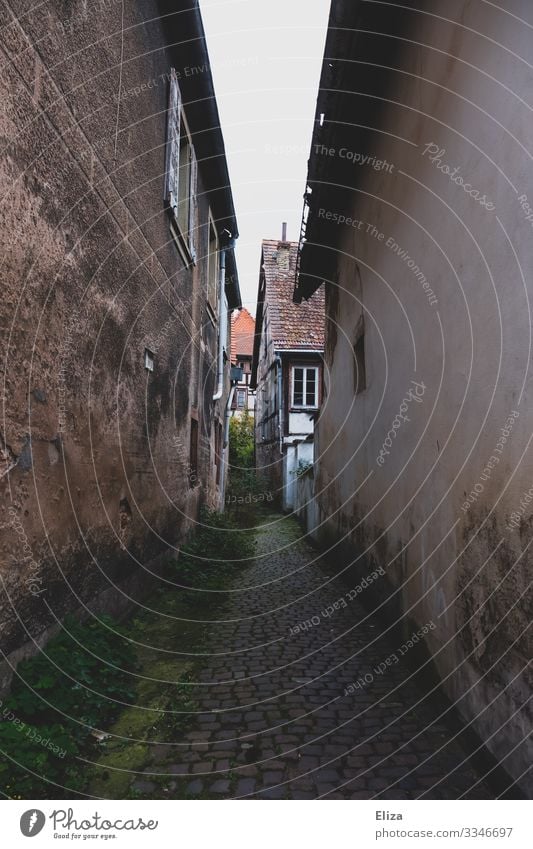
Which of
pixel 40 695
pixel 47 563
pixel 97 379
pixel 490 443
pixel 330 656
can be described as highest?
pixel 97 379

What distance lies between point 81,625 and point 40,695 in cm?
93

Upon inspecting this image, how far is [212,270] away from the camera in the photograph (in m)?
10.9

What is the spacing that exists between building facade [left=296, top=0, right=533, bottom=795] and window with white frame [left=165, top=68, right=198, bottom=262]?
168cm

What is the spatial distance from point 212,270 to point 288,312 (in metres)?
8.35

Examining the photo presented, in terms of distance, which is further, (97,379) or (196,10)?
(196,10)

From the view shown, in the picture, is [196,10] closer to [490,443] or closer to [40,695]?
[490,443]

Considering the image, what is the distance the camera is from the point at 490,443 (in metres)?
2.67

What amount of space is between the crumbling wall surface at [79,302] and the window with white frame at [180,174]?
22cm

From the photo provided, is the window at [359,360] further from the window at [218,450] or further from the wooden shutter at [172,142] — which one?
the window at [218,450]

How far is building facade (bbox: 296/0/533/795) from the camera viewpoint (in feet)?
7.89

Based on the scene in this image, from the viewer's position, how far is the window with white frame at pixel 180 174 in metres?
6.24

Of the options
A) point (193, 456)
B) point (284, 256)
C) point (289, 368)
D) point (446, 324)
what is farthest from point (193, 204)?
point (284, 256)

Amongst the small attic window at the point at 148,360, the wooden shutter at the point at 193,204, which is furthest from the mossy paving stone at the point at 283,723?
the wooden shutter at the point at 193,204

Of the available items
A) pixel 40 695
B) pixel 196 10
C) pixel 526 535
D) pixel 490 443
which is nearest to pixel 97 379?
pixel 40 695
